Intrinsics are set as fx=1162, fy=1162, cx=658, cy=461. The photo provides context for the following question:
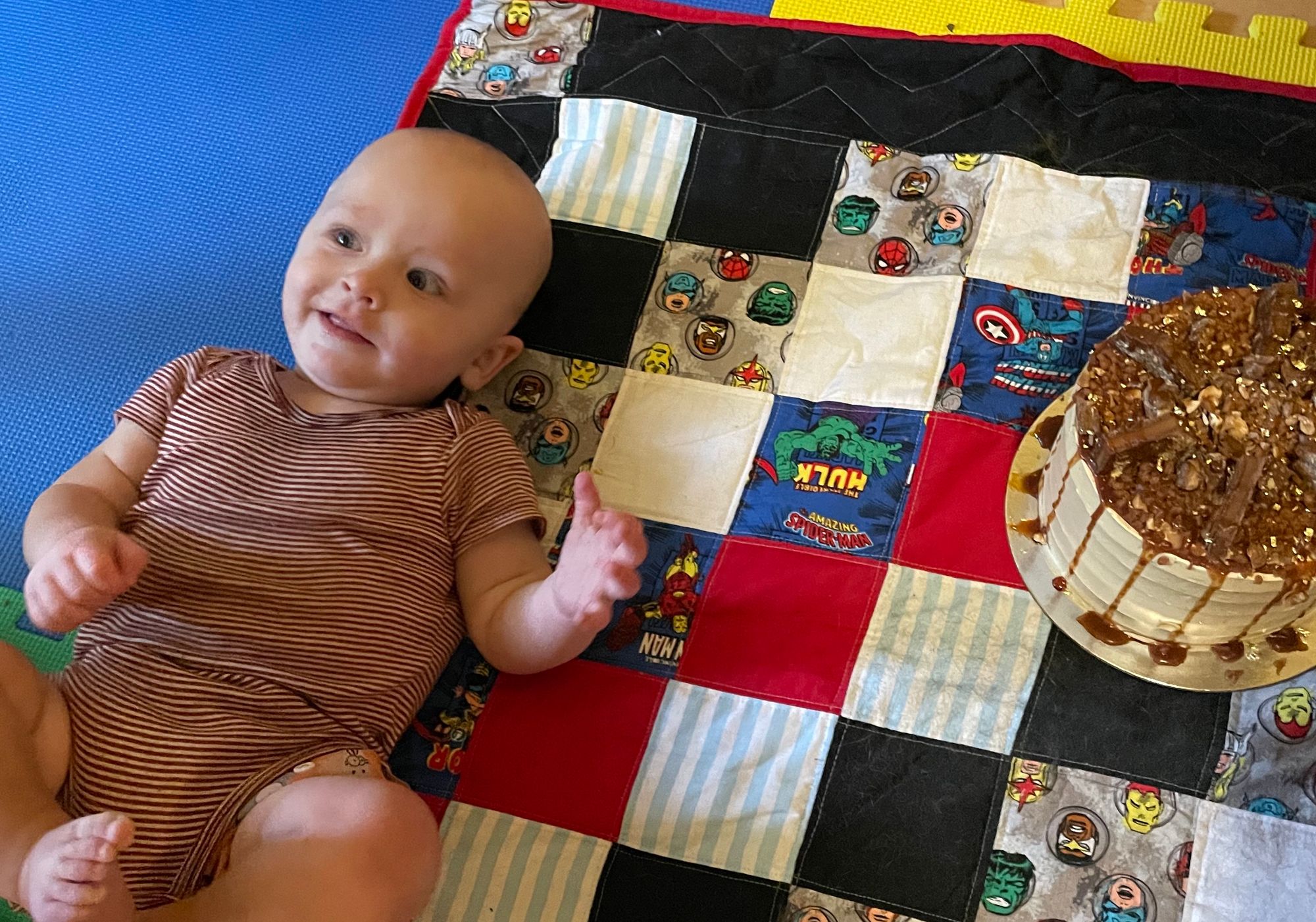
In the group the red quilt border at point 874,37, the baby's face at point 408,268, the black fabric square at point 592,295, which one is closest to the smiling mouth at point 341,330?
the baby's face at point 408,268

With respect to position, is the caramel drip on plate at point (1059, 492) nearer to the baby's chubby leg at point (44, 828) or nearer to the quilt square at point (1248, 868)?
the quilt square at point (1248, 868)

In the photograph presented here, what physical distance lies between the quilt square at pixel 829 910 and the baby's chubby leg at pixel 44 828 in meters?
0.49

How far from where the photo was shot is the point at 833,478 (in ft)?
3.65

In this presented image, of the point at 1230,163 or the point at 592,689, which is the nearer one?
the point at 592,689

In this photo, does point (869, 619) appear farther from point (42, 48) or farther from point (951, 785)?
point (42, 48)

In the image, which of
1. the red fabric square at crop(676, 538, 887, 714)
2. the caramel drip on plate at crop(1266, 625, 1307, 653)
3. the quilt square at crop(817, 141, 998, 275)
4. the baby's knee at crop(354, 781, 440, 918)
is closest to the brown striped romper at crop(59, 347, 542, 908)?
→ the baby's knee at crop(354, 781, 440, 918)

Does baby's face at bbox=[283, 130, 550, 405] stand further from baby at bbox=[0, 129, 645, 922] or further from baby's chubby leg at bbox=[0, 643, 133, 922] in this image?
baby's chubby leg at bbox=[0, 643, 133, 922]

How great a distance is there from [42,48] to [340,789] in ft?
4.14

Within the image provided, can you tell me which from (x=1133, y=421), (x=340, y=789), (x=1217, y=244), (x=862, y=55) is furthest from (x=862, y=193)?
(x=340, y=789)

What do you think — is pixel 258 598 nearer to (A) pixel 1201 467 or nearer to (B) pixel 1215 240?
(A) pixel 1201 467

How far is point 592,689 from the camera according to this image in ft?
3.39

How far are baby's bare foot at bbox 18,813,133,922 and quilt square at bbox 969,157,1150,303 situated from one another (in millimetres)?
928

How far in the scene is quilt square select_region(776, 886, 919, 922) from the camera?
0.92 metres

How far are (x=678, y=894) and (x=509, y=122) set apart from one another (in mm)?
894
